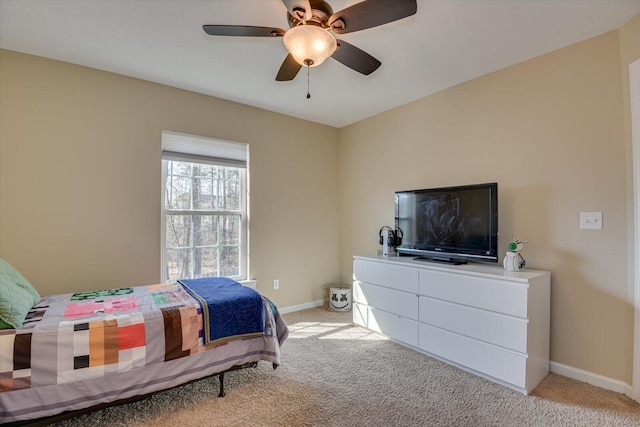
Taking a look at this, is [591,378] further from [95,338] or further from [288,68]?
[95,338]

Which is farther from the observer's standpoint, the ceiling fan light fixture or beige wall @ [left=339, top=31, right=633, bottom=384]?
beige wall @ [left=339, top=31, right=633, bottom=384]

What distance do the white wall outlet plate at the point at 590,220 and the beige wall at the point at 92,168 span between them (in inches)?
120

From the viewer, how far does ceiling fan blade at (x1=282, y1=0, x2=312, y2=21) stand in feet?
4.74

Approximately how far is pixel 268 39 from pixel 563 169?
251 cm

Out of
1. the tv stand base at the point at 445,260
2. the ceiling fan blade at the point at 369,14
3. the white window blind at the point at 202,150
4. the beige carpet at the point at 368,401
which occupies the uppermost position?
the ceiling fan blade at the point at 369,14

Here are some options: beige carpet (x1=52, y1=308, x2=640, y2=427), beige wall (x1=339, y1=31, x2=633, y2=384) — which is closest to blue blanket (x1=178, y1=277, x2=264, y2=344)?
beige carpet (x1=52, y1=308, x2=640, y2=427)

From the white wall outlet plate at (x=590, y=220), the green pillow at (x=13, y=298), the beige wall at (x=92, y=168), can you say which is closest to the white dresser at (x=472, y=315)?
the white wall outlet plate at (x=590, y=220)

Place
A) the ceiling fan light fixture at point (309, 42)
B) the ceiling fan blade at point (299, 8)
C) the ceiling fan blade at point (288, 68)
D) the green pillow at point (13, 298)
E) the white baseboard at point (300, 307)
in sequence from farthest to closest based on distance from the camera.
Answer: the white baseboard at point (300, 307) → the ceiling fan blade at point (288, 68) → the green pillow at point (13, 298) → the ceiling fan light fixture at point (309, 42) → the ceiling fan blade at point (299, 8)

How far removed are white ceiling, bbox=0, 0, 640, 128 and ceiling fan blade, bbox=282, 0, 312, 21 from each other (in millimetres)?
467

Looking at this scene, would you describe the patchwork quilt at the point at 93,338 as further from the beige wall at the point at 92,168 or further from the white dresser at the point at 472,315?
the white dresser at the point at 472,315

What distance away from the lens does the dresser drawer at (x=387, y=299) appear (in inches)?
111

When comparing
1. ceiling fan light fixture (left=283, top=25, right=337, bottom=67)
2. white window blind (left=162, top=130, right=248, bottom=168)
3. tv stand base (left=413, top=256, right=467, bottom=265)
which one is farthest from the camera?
white window blind (left=162, top=130, right=248, bottom=168)

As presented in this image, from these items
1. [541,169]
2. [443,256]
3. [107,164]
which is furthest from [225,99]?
[541,169]

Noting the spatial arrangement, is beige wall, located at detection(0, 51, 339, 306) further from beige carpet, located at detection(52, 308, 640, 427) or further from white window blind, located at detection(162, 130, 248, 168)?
beige carpet, located at detection(52, 308, 640, 427)
